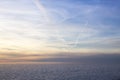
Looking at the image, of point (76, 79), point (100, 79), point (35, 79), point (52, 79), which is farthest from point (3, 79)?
point (100, 79)

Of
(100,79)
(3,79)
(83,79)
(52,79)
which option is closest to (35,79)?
(52,79)

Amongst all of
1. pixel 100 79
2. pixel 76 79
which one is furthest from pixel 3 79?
pixel 100 79

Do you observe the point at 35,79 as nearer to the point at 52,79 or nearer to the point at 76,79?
the point at 52,79

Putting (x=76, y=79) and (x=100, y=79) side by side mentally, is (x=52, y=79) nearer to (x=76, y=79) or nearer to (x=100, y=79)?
(x=76, y=79)

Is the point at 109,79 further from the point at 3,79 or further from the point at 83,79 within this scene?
the point at 3,79

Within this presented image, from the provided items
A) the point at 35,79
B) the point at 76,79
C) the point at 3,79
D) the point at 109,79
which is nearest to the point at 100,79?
the point at 109,79

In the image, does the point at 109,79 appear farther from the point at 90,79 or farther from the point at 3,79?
the point at 3,79
